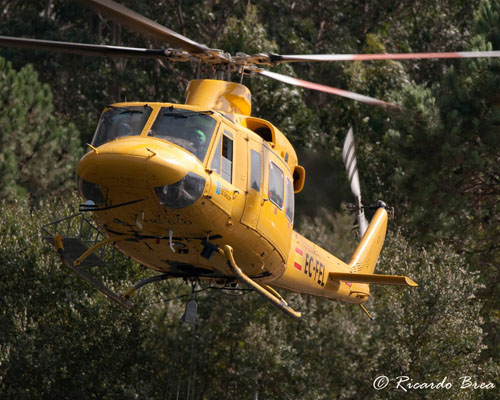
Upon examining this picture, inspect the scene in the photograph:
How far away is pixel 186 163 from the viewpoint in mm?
10797

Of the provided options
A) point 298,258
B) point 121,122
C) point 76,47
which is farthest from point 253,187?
point 76,47

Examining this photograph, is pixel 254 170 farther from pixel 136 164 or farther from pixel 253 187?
pixel 136 164

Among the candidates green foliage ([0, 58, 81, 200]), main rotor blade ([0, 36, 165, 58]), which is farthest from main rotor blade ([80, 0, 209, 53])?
green foliage ([0, 58, 81, 200])

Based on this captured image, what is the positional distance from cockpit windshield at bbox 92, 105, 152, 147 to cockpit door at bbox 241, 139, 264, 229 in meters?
1.35

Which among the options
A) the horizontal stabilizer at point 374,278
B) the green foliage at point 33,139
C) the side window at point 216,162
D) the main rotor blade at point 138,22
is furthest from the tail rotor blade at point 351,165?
the green foliage at point 33,139

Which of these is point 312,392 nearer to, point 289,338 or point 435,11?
point 289,338

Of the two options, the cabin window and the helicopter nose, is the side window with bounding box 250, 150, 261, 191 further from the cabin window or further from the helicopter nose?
the helicopter nose

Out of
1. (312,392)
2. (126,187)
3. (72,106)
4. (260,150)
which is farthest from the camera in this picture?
(72,106)

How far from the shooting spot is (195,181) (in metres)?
10.9

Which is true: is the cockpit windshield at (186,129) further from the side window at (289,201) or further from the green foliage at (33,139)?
the green foliage at (33,139)

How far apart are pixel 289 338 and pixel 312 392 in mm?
1732

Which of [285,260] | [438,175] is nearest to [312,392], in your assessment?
[438,175]

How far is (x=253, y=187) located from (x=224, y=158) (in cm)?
58

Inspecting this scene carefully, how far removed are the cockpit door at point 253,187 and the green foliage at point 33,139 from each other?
681 inches
